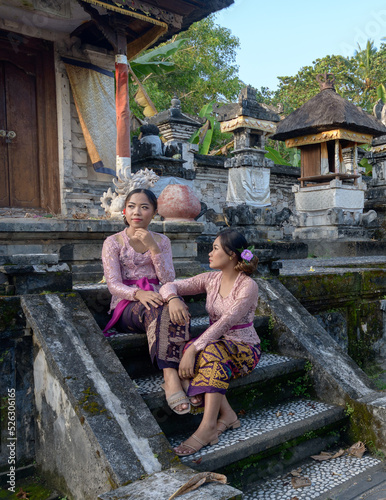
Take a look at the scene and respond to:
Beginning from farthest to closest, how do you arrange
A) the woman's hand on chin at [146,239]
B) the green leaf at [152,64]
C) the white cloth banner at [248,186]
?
the green leaf at [152,64], the white cloth banner at [248,186], the woman's hand on chin at [146,239]

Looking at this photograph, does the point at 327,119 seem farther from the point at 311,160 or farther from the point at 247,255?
the point at 247,255

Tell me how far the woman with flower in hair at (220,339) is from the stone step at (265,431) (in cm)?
7

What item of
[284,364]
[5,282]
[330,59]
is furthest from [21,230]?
[330,59]

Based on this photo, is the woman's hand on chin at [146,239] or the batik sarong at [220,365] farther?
the woman's hand on chin at [146,239]

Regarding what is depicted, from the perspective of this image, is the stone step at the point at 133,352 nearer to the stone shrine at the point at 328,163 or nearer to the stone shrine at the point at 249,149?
the stone shrine at the point at 249,149

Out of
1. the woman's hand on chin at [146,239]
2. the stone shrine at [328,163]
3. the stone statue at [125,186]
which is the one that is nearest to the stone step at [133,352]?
the woman's hand on chin at [146,239]

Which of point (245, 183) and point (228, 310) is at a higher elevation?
point (245, 183)

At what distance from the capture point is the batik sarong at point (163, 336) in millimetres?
2484

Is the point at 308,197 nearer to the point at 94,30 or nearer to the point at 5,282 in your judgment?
the point at 94,30

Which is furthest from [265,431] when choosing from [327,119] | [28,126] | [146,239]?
[327,119]

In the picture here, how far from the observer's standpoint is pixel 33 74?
22.5ft

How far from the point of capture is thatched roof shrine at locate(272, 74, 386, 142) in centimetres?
945

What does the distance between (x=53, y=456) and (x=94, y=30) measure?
21.2 feet

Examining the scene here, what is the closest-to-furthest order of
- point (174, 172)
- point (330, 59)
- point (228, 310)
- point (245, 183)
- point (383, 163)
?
point (228, 310) < point (174, 172) < point (245, 183) < point (383, 163) < point (330, 59)
